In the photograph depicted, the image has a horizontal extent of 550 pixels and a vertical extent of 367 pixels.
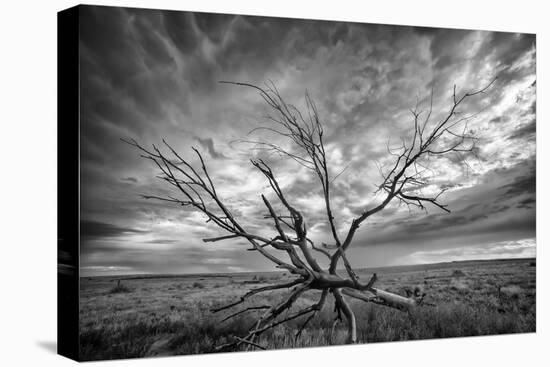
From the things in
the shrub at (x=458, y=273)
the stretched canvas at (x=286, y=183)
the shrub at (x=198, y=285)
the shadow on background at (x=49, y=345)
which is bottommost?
the shadow on background at (x=49, y=345)

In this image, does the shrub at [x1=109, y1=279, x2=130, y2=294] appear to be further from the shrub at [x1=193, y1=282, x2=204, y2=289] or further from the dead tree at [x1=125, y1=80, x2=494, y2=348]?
the dead tree at [x1=125, y1=80, x2=494, y2=348]

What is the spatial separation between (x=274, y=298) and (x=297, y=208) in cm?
105

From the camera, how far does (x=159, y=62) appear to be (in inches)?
323

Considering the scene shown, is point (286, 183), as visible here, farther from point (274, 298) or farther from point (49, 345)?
point (49, 345)

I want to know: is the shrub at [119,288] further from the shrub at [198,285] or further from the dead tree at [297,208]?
the dead tree at [297,208]

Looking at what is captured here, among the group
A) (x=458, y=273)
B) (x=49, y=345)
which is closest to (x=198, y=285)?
(x=49, y=345)

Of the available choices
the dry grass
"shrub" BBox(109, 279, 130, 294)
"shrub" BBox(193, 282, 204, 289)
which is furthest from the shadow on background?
"shrub" BBox(193, 282, 204, 289)

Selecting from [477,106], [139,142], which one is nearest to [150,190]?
[139,142]

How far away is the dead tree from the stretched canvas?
19 millimetres

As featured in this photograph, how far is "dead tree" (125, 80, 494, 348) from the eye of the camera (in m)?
8.44

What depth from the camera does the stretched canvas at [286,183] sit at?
7938 mm

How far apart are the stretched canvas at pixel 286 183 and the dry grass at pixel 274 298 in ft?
0.06

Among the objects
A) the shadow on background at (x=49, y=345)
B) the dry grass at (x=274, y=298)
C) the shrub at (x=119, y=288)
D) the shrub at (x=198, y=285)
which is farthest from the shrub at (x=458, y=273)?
the shadow on background at (x=49, y=345)

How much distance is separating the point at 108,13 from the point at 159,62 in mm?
711
